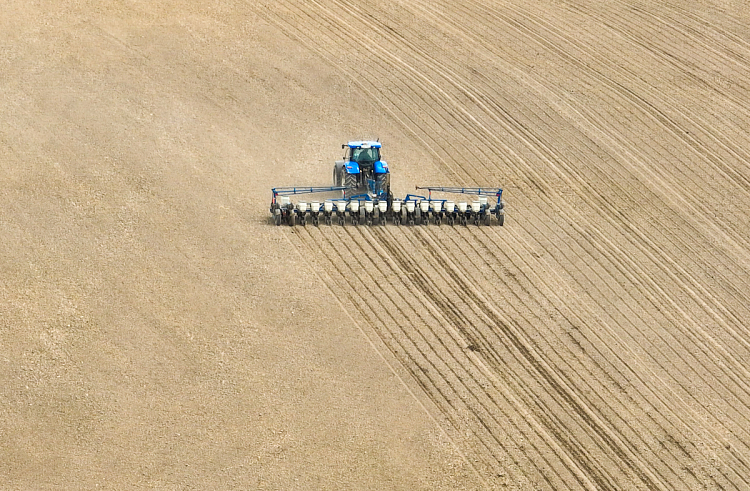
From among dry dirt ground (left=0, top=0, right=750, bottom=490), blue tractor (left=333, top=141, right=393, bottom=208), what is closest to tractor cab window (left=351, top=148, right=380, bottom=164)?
blue tractor (left=333, top=141, right=393, bottom=208)

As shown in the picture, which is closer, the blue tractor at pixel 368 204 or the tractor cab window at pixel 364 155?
the blue tractor at pixel 368 204

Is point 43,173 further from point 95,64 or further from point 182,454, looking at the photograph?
point 182,454

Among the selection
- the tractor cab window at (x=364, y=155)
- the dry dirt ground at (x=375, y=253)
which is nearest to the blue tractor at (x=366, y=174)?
the tractor cab window at (x=364, y=155)

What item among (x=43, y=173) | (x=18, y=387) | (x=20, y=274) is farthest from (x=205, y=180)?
(x=18, y=387)

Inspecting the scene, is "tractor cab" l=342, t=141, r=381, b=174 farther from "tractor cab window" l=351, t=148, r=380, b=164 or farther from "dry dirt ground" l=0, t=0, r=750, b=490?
"dry dirt ground" l=0, t=0, r=750, b=490

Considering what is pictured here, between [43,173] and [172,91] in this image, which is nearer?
[43,173]

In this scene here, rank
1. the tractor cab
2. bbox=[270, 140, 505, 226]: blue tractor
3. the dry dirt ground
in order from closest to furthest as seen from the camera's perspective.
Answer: the dry dirt ground
bbox=[270, 140, 505, 226]: blue tractor
the tractor cab

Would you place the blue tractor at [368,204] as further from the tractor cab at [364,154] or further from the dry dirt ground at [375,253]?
the dry dirt ground at [375,253]
